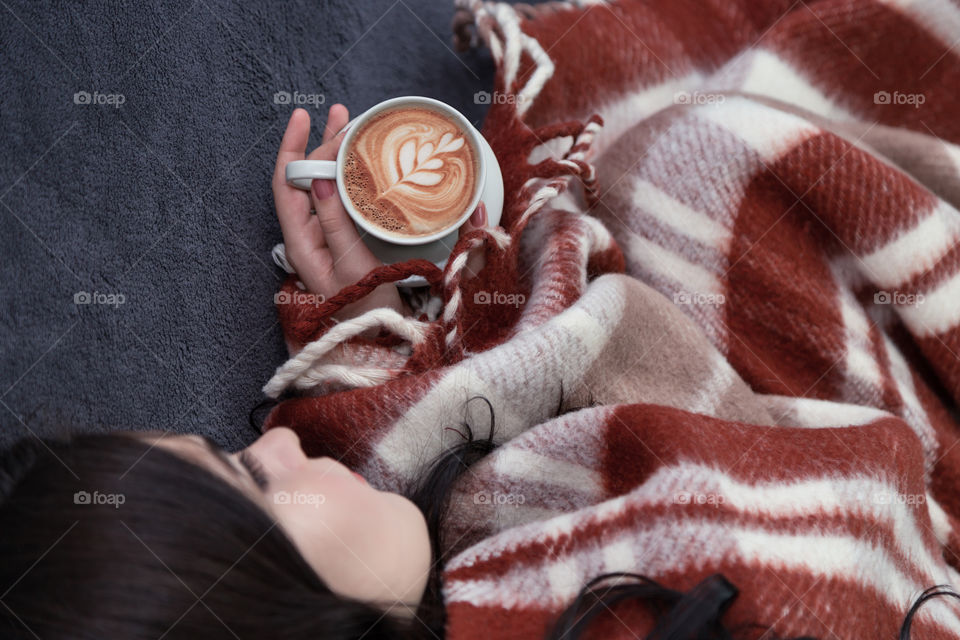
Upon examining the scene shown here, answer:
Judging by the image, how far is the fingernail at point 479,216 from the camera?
2.53 feet

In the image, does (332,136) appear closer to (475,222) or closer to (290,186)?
(290,186)

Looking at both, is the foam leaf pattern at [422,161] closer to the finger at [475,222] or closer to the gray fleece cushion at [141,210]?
the finger at [475,222]

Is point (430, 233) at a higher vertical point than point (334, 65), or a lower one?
lower

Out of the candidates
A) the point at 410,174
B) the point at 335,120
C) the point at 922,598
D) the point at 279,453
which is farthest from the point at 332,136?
the point at 922,598

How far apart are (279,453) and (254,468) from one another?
0.10ft

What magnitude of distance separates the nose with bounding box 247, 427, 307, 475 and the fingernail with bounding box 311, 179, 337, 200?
261 mm

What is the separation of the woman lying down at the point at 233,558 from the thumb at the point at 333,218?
23cm

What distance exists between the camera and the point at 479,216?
0.77 meters

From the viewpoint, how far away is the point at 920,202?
806 millimetres

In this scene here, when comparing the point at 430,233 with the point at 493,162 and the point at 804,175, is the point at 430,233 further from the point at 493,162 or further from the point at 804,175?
the point at 804,175

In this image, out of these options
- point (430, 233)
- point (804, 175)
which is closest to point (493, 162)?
point (430, 233)

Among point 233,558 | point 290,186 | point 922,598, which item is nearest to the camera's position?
point 233,558

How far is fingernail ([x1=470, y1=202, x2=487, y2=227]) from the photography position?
77 cm

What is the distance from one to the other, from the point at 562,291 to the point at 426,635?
382 millimetres
